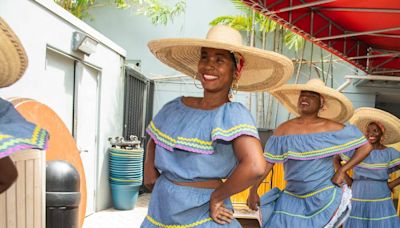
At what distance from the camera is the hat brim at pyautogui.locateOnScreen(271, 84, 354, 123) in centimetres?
341

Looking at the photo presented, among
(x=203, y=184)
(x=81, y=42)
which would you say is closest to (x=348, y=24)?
(x=81, y=42)

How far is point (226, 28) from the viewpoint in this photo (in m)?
2.06

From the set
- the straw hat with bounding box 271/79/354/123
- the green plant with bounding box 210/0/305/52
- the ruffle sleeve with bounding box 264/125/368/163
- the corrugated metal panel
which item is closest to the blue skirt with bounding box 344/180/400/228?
the straw hat with bounding box 271/79/354/123

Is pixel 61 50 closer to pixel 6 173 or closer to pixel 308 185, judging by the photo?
pixel 308 185

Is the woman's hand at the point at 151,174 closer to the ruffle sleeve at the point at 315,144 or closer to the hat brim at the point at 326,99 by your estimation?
the ruffle sleeve at the point at 315,144

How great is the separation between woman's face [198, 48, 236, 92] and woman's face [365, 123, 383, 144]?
317 cm

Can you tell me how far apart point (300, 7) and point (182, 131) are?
3.11 meters

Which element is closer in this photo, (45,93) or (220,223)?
(220,223)

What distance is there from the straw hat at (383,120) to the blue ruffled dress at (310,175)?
1.79 m

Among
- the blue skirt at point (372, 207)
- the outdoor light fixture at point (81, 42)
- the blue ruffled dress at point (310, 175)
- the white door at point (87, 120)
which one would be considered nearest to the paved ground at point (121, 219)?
the white door at point (87, 120)

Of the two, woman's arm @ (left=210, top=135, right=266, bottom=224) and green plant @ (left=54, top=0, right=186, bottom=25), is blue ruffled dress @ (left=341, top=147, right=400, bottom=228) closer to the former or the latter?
woman's arm @ (left=210, top=135, right=266, bottom=224)

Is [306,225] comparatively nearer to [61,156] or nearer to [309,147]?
[309,147]

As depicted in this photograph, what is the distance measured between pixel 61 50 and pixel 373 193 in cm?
391

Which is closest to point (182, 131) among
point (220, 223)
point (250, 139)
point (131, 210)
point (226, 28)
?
point (250, 139)
